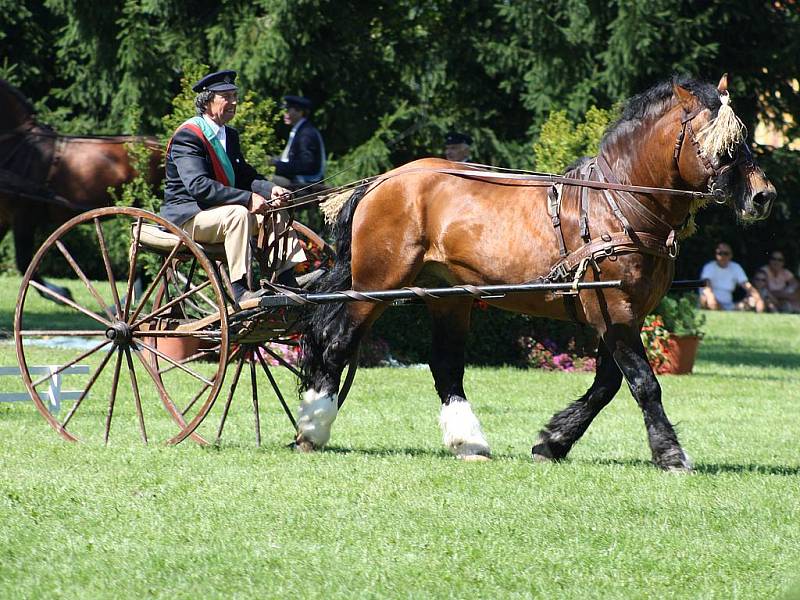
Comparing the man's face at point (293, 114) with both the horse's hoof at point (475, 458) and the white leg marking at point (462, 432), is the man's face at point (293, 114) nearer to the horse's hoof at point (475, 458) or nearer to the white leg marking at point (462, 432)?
the white leg marking at point (462, 432)

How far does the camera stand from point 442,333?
7926 millimetres

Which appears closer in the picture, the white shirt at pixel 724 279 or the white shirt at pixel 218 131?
the white shirt at pixel 218 131

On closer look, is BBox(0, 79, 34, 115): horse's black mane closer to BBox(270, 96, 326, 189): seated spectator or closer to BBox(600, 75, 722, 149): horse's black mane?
BBox(270, 96, 326, 189): seated spectator

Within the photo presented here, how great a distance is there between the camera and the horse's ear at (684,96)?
681cm

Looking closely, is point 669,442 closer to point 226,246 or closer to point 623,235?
point 623,235

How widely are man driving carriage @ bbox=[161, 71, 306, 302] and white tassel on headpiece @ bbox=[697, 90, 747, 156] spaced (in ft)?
7.96

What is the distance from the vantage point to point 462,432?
7523 mm

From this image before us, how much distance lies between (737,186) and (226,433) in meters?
3.83

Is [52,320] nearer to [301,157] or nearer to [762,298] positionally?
[301,157]

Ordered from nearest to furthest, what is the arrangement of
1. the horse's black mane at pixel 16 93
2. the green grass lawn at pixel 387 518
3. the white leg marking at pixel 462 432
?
the green grass lawn at pixel 387 518, the white leg marking at pixel 462 432, the horse's black mane at pixel 16 93

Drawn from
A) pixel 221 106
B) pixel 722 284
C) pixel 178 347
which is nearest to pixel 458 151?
pixel 178 347

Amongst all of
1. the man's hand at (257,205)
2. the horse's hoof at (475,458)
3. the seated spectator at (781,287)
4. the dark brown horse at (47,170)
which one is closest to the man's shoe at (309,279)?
the man's hand at (257,205)

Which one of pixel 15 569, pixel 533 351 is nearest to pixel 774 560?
pixel 15 569

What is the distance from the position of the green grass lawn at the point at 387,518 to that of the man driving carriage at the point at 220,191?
1199mm
